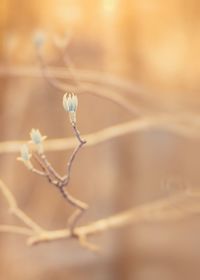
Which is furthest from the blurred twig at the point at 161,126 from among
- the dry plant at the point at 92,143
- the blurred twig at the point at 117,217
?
the blurred twig at the point at 117,217

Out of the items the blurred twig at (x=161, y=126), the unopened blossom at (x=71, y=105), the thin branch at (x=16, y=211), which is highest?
the blurred twig at (x=161, y=126)

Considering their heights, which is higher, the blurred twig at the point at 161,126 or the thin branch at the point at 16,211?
the blurred twig at the point at 161,126

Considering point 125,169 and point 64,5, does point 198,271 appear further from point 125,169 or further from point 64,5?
point 64,5

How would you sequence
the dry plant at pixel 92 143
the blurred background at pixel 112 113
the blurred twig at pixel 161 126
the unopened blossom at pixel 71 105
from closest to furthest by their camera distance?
the unopened blossom at pixel 71 105 → the dry plant at pixel 92 143 → the blurred background at pixel 112 113 → the blurred twig at pixel 161 126

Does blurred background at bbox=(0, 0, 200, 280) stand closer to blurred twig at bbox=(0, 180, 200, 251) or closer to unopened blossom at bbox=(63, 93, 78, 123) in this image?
blurred twig at bbox=(0, 180, 200, 251)

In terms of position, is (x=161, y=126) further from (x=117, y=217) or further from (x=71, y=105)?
(x=71, y=105)

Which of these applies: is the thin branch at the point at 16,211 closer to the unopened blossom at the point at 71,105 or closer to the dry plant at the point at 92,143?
the dry plant at the point at 92,143

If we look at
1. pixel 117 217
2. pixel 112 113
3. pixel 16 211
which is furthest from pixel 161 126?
pixel 16 211

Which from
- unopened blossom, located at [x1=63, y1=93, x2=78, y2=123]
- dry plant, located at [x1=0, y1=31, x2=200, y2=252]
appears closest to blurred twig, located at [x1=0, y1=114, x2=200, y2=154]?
dry plant, located at [x1=0, y1=31, x2=200, y2=252]
